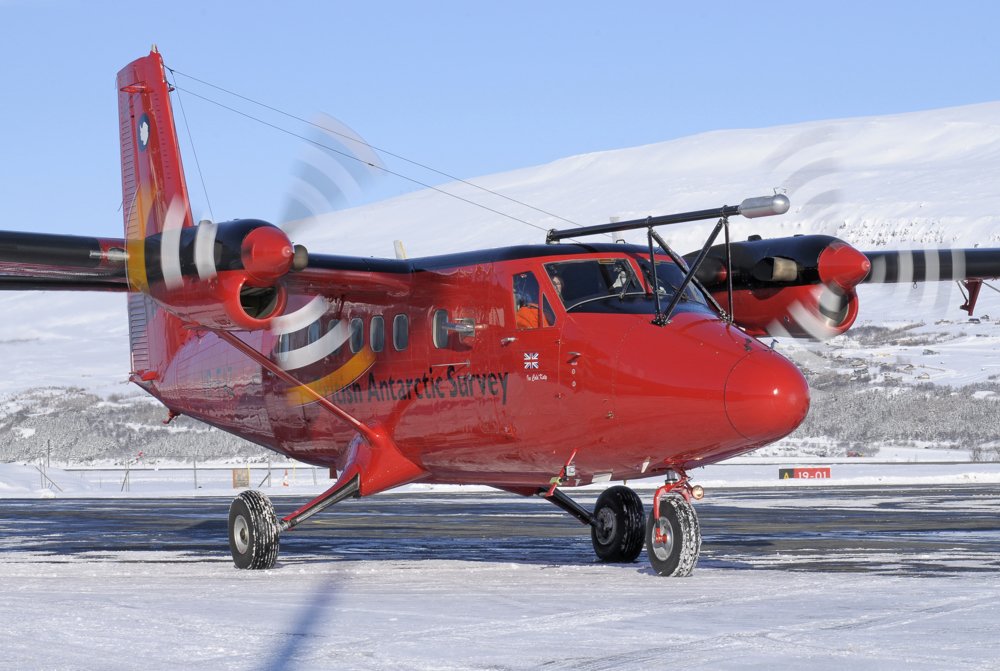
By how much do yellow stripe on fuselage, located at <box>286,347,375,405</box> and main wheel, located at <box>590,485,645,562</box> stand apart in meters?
3.36

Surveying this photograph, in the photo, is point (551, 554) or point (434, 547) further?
point (434, 547)

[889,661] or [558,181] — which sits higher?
[558,181]

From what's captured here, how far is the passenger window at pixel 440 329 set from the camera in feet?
47.3

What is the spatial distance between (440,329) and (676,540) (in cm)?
392

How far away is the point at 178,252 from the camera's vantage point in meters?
13.2

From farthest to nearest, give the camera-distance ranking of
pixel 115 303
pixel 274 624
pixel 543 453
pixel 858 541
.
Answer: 1. pixel 115 303
2. pixel 858 541
3. pixel 543 453
4. pixel 274 624

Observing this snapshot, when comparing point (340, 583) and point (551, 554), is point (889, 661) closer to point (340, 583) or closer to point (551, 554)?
point (340, 583)

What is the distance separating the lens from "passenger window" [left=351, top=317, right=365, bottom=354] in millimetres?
15641

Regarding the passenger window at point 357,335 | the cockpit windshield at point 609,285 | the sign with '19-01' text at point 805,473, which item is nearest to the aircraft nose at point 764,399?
the cockpit windshield at point 609,285

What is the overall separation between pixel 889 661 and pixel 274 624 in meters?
4.47

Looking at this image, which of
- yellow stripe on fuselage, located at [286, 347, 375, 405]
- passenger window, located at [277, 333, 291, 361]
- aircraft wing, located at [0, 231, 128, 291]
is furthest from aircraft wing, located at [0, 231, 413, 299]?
passenger window, located at [277, 333, 291, 361]

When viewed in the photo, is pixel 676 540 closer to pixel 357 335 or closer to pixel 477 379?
pixel 477 379

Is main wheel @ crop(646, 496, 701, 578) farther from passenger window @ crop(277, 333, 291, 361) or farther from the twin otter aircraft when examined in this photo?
passenger window @ crop(277, 333, 291, 361)

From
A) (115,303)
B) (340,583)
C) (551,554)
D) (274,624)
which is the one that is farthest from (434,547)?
(115,303)
